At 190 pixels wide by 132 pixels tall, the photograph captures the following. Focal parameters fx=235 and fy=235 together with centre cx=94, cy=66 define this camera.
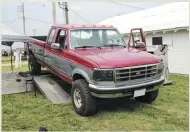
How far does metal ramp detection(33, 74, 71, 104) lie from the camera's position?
6.55 meters

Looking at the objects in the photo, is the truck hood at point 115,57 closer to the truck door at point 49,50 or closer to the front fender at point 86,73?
the front fender at point 86,73

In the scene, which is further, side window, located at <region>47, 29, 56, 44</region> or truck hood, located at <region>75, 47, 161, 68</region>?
side window, located at <region>47, 29, 56, 44</region>

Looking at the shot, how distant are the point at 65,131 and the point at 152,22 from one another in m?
11.2

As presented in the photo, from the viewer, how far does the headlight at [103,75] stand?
4.89 metres

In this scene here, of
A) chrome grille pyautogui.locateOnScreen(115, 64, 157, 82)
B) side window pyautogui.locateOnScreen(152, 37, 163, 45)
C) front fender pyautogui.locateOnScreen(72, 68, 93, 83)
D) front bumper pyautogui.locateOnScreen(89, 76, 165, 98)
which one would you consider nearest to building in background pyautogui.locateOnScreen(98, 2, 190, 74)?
side window pyautogui.locateOnScreen(152, 37, 163, 45)

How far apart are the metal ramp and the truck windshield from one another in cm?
156

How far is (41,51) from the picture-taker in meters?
8.09

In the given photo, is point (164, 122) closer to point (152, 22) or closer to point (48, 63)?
point (48, 63)

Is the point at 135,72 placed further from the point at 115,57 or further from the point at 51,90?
the point at 51,90

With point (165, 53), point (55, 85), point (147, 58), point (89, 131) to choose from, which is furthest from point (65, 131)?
point (165, 53)

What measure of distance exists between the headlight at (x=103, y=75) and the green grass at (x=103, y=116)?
947 mm

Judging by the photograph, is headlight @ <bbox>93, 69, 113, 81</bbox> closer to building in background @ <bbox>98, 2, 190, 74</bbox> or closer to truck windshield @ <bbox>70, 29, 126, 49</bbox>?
truck windshield @ <bbox>70, 29, 126, 49</bbox>

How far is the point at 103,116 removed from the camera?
17.8 ft

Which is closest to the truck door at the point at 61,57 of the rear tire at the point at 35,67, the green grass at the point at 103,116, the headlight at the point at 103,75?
the green grass at the point at 103,116
